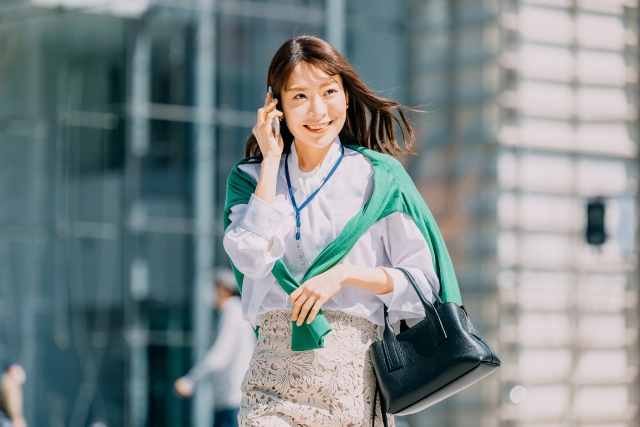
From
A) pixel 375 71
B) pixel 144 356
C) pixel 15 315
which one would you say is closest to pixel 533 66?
pixel 375 71

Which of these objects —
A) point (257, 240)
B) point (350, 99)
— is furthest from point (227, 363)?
point (257, 240)

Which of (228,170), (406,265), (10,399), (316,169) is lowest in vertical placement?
(10,399)

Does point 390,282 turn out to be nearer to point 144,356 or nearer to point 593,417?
point 144,356

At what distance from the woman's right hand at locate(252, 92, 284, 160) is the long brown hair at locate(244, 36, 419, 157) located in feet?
0.22

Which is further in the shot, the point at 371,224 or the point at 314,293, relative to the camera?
the point at 371,224

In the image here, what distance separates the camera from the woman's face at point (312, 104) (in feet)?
10.2

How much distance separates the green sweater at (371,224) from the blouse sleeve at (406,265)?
23 millimetres

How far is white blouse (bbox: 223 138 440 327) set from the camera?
296 cm

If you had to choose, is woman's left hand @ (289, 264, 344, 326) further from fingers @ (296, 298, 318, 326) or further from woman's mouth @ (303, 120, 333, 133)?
woman's mouth @ (303, 120, 333, 133)

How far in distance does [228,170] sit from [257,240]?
391 inches

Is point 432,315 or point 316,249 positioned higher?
point 316,249

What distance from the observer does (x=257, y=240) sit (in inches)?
115

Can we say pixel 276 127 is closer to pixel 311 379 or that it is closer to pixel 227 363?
pixel 311 379

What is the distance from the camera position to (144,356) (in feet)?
40.4
